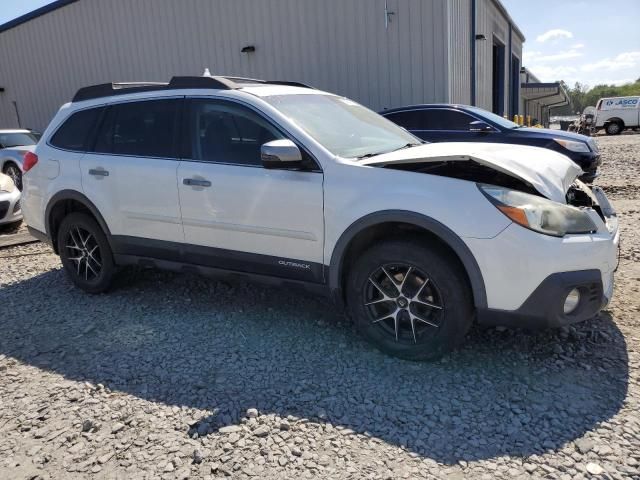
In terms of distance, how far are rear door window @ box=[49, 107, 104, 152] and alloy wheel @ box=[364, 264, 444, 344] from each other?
2966 mm

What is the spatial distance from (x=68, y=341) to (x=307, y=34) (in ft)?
32.2

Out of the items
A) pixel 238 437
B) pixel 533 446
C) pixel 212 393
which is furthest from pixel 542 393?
pixel 212 393

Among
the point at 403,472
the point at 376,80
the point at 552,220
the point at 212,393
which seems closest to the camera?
the point at 403,472

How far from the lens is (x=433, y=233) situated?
3123 millimetres

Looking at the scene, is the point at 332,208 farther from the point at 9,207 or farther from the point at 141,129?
the point at 9,207

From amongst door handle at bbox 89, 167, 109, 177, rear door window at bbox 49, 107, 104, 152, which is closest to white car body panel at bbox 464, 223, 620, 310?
door handle at bbox 89, 167, 109, 177

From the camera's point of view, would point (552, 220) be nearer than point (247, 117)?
Yes

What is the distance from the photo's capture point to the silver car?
11273 millimetres

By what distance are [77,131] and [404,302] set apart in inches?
133

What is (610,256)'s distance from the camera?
9.93ft

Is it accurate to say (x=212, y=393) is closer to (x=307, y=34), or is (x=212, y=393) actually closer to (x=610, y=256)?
(x=610, y=256)

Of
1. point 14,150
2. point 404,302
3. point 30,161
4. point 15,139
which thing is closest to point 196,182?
point 404,302

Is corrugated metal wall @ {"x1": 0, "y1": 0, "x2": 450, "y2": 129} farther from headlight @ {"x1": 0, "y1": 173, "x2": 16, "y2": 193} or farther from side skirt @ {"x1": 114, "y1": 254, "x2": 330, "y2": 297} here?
side skirt @ {"x1": 114, "y1": 254, "x2": 330, "y2": 297}

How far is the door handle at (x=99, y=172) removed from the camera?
4438 millimetres
